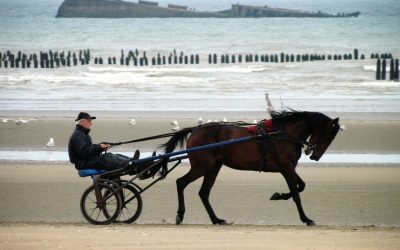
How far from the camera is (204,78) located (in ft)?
131

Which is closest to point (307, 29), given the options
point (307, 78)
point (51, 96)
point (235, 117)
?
point (307, 78)

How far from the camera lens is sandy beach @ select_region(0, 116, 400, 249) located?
389 inches

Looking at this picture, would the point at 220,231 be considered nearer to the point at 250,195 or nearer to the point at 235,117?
the point at 250,195

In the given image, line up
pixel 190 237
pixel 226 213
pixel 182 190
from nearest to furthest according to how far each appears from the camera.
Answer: pixel 190 237, pixel 182 190, pixel 226 213

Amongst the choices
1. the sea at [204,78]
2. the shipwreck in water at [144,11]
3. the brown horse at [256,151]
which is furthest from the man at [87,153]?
the shipwreck in water at [144,11]

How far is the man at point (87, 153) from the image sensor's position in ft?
37.0

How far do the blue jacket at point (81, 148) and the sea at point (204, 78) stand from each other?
576 centimetres

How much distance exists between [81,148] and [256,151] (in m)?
2.01

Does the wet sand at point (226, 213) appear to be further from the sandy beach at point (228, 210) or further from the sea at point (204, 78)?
the sea at point (204, 78)

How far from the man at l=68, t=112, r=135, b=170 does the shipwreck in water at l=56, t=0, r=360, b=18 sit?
108320 millimetres

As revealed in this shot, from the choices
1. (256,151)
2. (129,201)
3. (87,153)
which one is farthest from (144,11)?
(87,153)

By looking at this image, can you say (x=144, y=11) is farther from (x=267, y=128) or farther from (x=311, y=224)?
(x=311, y=224)

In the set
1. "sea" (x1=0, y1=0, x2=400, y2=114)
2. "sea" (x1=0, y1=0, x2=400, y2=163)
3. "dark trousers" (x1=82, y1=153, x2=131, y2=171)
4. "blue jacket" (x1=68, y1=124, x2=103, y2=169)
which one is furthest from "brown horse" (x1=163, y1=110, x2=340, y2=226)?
"sea" (x1=0, y1=0, x2=400, y2=114)

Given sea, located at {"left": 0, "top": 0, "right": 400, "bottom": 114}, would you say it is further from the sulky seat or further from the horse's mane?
the sulky seat
